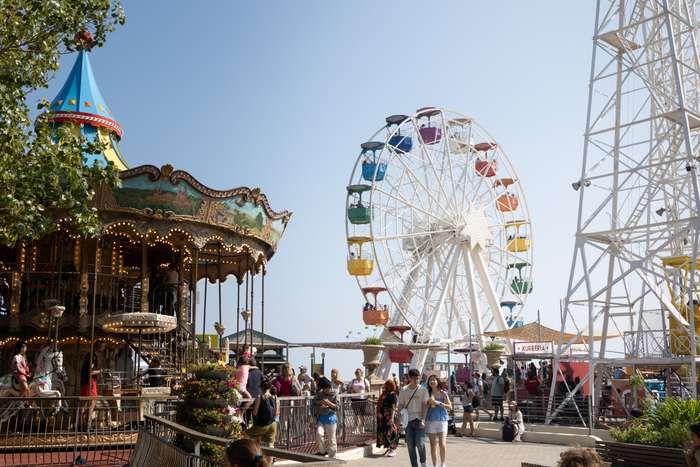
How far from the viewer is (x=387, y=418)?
13.8 metres

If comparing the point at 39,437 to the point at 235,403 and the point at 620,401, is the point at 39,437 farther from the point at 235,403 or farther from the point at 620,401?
the point at 620,401

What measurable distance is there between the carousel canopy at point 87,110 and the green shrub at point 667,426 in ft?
52.3

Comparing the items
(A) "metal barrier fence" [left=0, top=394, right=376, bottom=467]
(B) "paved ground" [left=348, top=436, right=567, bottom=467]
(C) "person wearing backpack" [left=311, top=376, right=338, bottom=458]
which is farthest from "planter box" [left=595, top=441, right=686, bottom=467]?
(A) "metal barrier fence" [left=0, top=394, right=376, bottom=467]

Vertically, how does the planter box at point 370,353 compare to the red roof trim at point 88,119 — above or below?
below

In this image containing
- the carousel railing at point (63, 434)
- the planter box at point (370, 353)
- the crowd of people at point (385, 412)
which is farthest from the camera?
the planter box at point (370, 353)

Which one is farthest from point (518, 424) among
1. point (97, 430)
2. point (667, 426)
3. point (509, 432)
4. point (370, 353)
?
point (97, 430)

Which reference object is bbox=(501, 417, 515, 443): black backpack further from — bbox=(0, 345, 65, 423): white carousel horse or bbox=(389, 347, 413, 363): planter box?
bbox=(389, 347, 413, 363): planter box

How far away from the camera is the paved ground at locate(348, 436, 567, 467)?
12930 mm

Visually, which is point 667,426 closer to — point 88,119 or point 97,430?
point 97,430

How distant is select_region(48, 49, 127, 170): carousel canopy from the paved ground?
1182 cm

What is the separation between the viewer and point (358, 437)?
573 inches

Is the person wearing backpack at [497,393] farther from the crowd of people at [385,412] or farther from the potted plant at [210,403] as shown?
the potted plant at [210,403]

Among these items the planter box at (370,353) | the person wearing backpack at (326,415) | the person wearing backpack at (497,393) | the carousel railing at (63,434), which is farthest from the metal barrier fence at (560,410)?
the carousel railing at (63,434)

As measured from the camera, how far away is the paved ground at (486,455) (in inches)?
509
